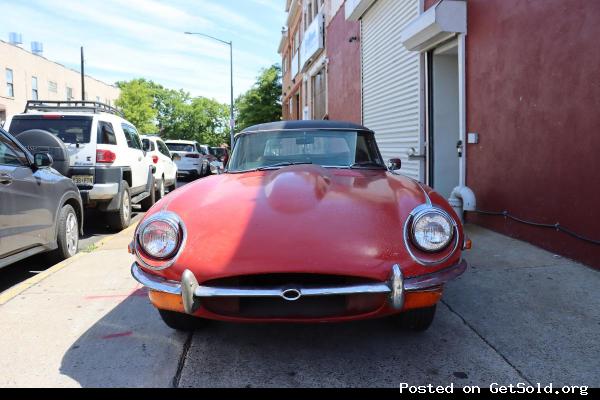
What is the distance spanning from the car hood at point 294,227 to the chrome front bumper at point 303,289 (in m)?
0.06

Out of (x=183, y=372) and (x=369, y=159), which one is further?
(x=369, y=159)

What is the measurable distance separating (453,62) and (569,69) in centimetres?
384

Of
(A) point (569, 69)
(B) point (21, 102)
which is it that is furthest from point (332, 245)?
(B) point (21, 102)

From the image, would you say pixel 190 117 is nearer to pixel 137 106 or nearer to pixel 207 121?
pixel 207 121

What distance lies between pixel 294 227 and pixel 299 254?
0.20 metres

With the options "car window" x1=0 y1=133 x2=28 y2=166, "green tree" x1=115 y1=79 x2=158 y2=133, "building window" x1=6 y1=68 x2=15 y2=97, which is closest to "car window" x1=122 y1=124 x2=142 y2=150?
"car window" x1=0 y1=133 x2=28 y2=166

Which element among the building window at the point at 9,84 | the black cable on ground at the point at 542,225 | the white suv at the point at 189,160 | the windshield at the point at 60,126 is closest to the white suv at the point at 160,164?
the windshield at the point at 60,126

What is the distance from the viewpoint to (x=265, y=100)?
41219mm

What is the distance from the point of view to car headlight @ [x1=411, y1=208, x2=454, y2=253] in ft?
9.29

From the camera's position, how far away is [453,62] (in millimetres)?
8523

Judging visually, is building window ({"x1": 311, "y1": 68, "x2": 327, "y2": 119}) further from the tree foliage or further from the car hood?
the tree foliage

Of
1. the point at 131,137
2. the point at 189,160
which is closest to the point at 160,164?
the point at 131,137

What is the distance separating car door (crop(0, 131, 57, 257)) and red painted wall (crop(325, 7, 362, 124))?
30.2ft

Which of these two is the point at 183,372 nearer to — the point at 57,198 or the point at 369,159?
the point at 369,159
